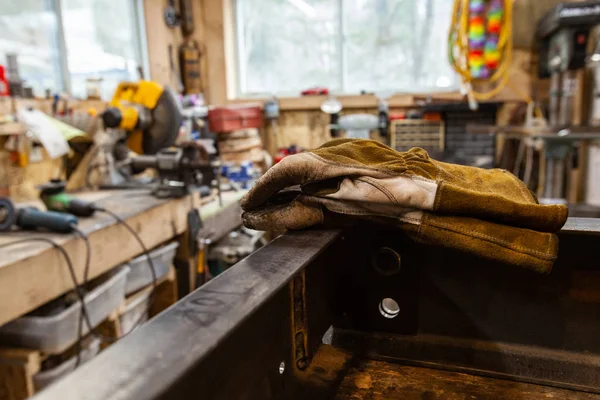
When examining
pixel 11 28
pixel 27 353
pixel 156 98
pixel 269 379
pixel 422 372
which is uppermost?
pixel 11 28

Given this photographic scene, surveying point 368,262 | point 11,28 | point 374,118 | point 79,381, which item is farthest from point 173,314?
point 374,118

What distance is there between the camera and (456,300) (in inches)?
31.0

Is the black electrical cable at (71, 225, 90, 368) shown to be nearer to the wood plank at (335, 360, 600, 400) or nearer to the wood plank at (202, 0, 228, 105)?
the wood plank at (335, 360, 600, 400)

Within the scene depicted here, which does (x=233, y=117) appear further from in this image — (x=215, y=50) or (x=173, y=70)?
(x=215, y=50)

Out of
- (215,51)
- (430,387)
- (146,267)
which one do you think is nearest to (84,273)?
(146,267)

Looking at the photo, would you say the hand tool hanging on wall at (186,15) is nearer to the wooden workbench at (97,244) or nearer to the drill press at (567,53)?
the wooden workbench at (97,244)

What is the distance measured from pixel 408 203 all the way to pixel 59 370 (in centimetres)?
132

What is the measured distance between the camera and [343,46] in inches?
160

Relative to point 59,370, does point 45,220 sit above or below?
above

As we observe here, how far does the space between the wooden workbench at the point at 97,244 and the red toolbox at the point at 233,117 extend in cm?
83

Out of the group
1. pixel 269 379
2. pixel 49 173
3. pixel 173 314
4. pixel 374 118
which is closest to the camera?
pixel 173 314

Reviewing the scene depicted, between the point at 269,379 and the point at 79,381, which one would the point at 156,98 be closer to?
the point at 269,379

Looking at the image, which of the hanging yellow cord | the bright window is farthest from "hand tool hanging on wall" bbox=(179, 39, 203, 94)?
the hanging yellow cord

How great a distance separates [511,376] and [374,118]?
297cm
